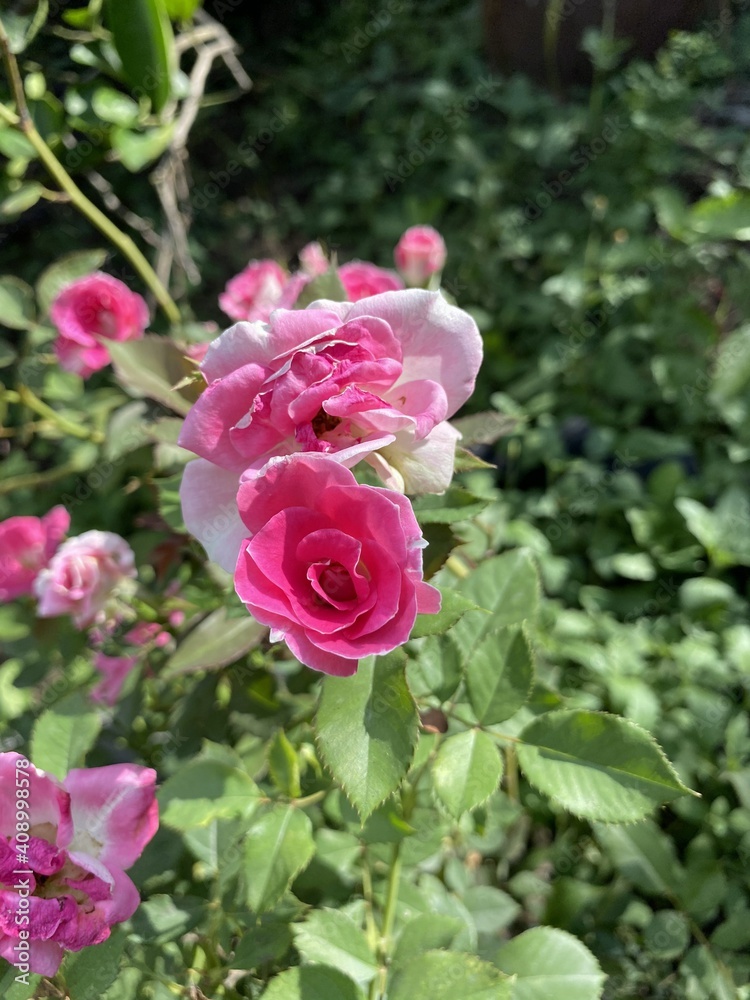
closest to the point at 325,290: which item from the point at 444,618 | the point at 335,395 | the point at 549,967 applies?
the point at 335,395

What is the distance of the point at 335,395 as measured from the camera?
469 mm

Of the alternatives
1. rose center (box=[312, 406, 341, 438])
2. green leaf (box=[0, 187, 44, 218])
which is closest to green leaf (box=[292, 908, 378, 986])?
rose center (box=[312, 406, 341, 438])

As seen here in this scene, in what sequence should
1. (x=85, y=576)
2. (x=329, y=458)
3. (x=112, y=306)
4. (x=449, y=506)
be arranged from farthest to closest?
(x=112, y=306) → (x=85, y=576) → (x=449, y=506) → (x=329, y=458)

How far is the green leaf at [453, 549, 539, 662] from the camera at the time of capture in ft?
2.57

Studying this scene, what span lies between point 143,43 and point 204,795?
3.74 ft

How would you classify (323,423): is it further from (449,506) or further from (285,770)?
(285,770)

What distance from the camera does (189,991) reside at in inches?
24.6

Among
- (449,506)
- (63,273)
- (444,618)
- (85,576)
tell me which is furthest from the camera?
(63,273)

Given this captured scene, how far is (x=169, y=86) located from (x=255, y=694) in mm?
1055

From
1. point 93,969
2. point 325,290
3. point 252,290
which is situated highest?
point 325,290

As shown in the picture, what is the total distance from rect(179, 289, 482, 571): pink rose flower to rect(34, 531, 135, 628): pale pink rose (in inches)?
18.4

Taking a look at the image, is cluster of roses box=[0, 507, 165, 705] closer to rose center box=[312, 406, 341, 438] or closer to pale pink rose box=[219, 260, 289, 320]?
pale pink rose box=[219, 260, 289, 320]

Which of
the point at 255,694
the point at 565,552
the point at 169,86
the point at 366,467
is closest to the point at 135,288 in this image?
the point at 169,86

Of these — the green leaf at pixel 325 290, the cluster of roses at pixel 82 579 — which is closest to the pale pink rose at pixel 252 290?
the green leaf at pixel 325 290
